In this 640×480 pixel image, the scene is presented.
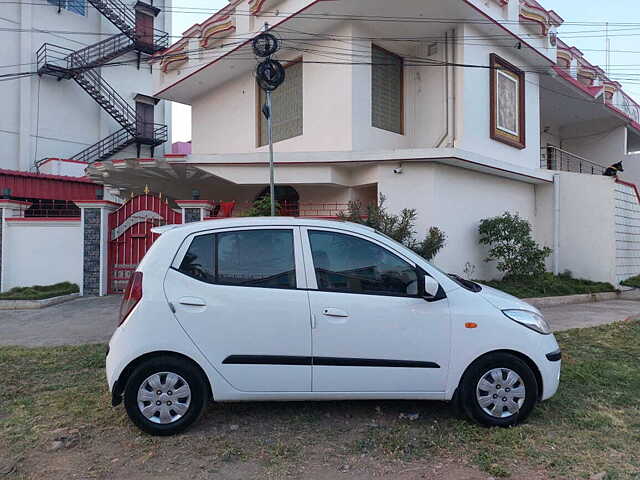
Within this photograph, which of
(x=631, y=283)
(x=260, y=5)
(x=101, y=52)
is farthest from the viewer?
(x=101, y=52)

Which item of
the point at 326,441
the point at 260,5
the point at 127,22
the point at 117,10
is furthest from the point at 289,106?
the point at 117,10

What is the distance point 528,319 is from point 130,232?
30.6 ft

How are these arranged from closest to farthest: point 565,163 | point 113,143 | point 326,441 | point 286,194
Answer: point 326,441, point 286,194, point 565,163, point 113,143

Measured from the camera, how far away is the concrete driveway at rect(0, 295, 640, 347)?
7500mm

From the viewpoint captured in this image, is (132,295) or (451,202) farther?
(451,202)

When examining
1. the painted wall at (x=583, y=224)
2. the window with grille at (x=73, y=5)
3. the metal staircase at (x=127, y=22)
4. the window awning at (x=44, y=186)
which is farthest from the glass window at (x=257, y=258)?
the window with grille at (x=73, y=5)

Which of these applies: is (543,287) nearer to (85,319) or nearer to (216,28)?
(85,319)

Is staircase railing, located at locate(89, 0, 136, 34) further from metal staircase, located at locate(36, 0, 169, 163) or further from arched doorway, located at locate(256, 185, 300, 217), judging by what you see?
arched doorway, located at locate(256, 185, 300, 217)

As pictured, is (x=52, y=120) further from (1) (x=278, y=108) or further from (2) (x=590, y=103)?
(2) (x=590, y=103)

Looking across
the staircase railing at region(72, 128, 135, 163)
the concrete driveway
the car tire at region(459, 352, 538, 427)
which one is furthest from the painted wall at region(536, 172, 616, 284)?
the staircase railing at region(72, 128, 135, 163)

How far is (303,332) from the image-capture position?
3.85m

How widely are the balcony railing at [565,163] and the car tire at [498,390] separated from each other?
15.6m

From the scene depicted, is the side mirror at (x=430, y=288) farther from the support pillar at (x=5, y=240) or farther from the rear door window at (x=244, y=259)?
the support pillar at (x=5, y=240)

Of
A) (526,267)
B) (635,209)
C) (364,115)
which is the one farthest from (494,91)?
(635,209)
